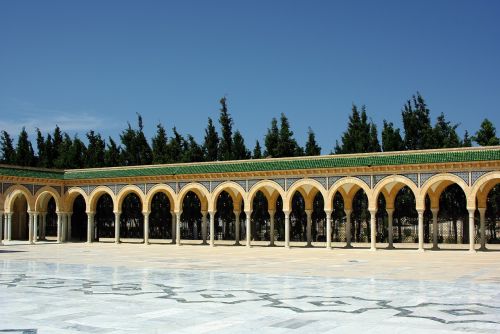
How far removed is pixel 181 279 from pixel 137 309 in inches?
172

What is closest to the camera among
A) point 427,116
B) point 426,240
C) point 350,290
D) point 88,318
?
point 88,318

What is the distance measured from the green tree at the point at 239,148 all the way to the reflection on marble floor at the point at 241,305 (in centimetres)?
2962

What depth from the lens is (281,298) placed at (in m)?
9.30

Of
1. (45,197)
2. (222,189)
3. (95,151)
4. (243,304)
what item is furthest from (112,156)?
(243,304)

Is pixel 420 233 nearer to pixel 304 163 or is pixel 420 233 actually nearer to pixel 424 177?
pixel 424 177

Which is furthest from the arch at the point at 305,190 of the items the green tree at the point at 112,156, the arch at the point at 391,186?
the green tree at the point at 112,156

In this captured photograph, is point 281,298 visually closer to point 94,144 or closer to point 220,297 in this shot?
point 220,297

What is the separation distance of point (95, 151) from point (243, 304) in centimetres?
4074

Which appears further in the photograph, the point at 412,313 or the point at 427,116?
the point at 427,116

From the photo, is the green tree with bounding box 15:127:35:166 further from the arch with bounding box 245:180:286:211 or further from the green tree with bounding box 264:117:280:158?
the arch with bounding box 245:180:286:211

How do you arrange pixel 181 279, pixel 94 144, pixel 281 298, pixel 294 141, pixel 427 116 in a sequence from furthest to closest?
1. pixel 94 144
2. pixel 294 141
3. pixel 427 116
4. pixel 181 279
5. pixel 281 298

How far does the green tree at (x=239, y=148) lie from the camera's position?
42531 millimetres

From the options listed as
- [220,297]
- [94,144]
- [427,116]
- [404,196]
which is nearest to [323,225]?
[404,196]

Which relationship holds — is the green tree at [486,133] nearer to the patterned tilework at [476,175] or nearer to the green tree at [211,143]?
the patterned tilework at [476,175]
